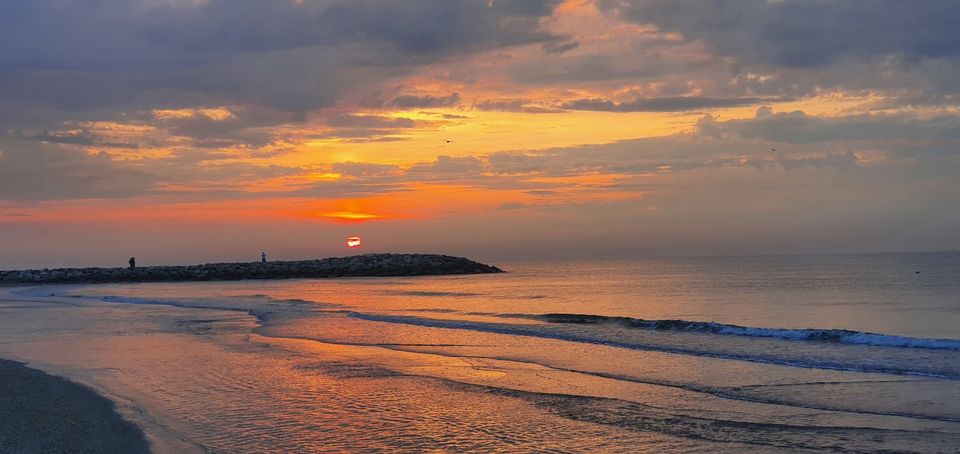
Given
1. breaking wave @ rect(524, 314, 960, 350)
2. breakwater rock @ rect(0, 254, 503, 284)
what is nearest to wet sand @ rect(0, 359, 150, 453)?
breaking wave @ rect(524, 314, 960, 350)

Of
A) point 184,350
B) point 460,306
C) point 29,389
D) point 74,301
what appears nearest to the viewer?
point 29,389

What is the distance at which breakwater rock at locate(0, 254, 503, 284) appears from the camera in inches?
3115

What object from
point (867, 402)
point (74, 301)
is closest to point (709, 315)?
point (867, 402)

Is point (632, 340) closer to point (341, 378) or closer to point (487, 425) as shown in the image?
point (341, 378)

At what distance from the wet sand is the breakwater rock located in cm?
6798

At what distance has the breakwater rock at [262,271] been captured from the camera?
79125 mm

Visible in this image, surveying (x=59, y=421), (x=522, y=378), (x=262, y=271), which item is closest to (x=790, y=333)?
(x=522, y=378)

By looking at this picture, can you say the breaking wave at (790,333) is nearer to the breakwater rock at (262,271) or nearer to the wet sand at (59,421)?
the wet sand at (59,421)

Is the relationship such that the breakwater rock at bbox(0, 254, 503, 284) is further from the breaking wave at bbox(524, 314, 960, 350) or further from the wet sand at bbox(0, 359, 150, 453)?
the wet sand at bbox(0, 359, 150, 453)

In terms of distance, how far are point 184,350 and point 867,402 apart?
1550 cm

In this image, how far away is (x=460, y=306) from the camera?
36688mm

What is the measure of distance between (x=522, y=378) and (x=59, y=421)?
26.7ft

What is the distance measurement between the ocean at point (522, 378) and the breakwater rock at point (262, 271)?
50367 mm

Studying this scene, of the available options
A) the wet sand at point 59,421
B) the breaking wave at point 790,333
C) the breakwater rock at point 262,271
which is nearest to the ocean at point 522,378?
the breaking wave at point 790,333
